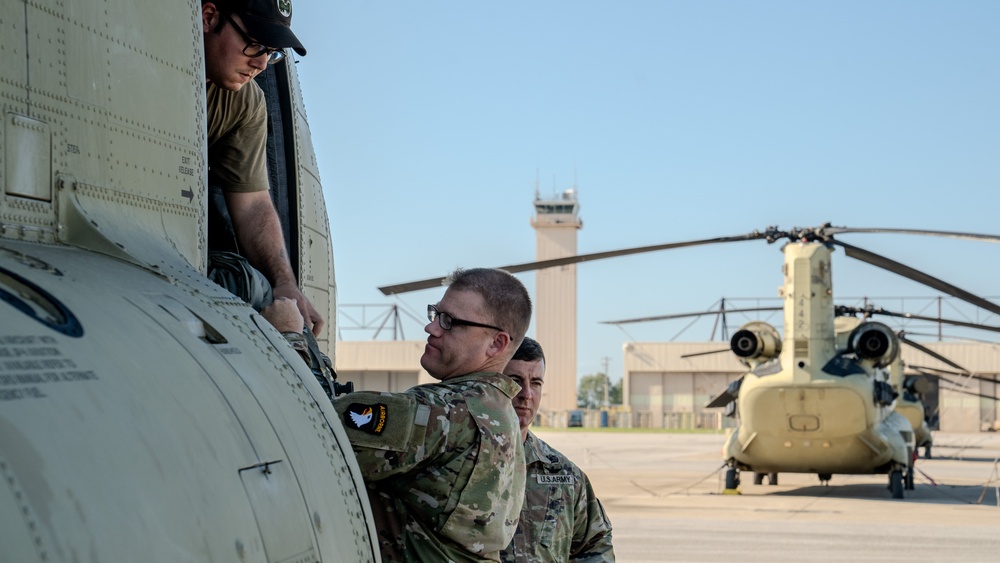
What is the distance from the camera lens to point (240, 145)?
3.83 meters

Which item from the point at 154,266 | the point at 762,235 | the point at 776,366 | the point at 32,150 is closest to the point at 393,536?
the point at 154,266

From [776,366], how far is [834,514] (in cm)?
252

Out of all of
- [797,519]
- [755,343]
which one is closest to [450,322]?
[797,519]

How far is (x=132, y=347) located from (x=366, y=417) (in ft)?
2.40

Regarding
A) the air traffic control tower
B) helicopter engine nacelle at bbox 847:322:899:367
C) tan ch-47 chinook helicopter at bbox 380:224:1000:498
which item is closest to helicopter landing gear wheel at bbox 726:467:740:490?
tan ch-47 chinook helicopter at bbox 380:224:1000:498

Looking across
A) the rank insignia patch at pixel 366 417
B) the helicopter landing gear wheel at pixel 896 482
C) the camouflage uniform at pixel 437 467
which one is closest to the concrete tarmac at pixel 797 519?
the helicopter landing gear wheel at pixel 896 482

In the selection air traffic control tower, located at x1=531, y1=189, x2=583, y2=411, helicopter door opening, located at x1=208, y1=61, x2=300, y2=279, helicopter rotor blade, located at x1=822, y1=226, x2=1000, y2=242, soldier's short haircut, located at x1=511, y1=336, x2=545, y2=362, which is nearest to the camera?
soldier's short haircut, located at x1=511, y1=336, x2=545, y2=362

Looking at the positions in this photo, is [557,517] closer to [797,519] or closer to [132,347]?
[132,347]

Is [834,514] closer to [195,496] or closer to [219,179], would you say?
[219,179]

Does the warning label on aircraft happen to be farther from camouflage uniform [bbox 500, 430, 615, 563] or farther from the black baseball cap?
camouflage uniform [bbox 500, 430, 615, 563]

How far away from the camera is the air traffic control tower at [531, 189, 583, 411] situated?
71312 millimetres

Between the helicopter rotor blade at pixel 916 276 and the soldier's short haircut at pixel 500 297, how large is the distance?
9872 millimetres

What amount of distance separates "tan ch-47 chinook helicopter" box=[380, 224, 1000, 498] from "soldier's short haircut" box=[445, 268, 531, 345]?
44.0 feet

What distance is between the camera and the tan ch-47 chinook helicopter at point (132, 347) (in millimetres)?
1641
